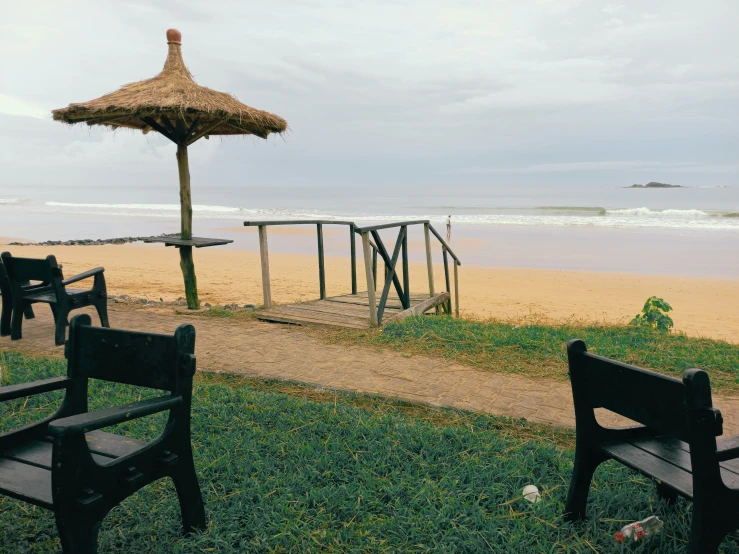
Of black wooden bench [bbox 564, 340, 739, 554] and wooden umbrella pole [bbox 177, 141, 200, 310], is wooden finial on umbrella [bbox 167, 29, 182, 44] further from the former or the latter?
black wooden bench [bbox 564, 340, 739, 554]

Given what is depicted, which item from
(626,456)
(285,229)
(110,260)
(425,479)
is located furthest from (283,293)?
(285,229)

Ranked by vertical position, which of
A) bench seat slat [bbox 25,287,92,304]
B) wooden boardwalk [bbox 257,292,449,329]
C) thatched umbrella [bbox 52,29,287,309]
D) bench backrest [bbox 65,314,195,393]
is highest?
thatched umbrella [bbox 52,29,287,309]

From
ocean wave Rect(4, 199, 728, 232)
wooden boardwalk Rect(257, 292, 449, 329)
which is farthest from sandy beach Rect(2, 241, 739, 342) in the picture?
ocean wave Rect(4, 199, 728, 232)

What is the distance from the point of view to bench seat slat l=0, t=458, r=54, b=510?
2090mm

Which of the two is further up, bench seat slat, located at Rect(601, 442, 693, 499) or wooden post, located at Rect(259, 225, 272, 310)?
wooden post, located at Rect(259, 225, 272, 310)

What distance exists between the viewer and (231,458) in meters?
3.19

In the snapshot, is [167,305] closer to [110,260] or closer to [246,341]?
[246,341]

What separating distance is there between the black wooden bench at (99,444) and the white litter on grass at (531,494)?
1.58m

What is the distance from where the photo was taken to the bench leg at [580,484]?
2547mm

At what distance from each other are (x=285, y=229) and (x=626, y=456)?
27175 mm

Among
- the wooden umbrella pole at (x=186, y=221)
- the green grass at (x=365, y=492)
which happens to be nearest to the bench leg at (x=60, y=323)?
the green grass at (x=365, y=492)

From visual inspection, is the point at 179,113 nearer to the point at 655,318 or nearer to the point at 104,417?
the point at 104,417

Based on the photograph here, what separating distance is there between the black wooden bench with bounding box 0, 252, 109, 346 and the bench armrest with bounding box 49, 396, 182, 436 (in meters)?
3.91

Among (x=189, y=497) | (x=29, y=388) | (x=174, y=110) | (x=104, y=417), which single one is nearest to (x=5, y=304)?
(x=174, y=110)
